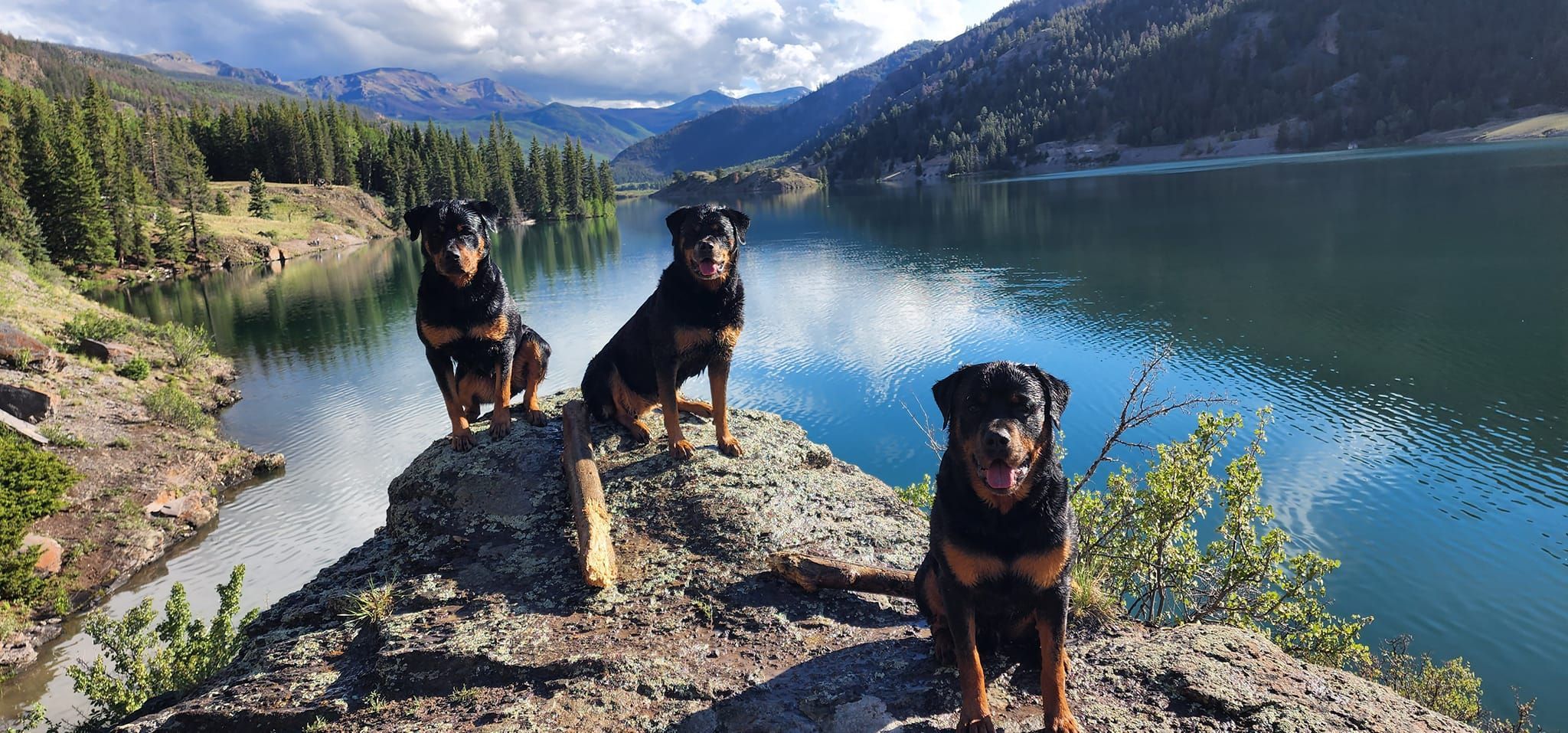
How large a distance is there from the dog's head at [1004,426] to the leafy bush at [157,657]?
6.69 metres

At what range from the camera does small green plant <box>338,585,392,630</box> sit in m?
4.89

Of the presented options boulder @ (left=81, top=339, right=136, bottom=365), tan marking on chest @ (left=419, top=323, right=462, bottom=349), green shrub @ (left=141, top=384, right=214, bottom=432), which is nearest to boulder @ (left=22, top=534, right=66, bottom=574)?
green shrub @ (left=141, top=384, right=214, bottom=432)

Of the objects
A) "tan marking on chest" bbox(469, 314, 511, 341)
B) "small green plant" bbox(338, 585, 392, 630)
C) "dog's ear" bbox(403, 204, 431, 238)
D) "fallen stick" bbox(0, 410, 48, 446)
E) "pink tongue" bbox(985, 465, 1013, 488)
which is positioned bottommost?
"fallen stick" bbox(0, 410, 48, 446)

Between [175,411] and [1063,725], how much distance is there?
27762mm

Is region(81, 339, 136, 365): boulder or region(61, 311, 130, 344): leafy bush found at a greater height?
region(61, 311, 130, 344): leafy bush

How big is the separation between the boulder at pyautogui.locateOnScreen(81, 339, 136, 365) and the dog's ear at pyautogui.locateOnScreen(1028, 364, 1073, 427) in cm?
3255

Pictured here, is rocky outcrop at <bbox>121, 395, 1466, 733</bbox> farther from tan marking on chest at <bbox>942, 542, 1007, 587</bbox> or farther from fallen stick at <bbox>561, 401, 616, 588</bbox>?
tan marking on chest at <bbox>942, 542, 1007, 587</bbox>

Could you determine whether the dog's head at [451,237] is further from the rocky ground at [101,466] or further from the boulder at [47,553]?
the boulder at [47,553]

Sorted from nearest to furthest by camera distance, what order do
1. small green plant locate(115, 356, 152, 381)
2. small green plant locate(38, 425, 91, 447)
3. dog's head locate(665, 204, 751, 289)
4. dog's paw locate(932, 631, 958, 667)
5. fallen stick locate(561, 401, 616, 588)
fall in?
1. dog's paw locate(932, 631, 958, 667)
2. fallen stick locate(561, 401, 616, 588)
3. dog's head locate(665, 204, 751, 289)
4. small green plant locate(38, 425, 91, 447)
5. small green plant locate(115, 356, 152, 381)

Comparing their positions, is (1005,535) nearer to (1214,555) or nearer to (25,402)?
(1214,555)

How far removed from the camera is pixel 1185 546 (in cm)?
1080

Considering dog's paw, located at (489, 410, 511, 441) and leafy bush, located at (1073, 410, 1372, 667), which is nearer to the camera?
dog's paw, located at (489, 410, 511, 441)

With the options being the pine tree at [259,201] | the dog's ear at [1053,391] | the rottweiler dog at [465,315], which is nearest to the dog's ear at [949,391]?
the dog's ear at [1053,391]

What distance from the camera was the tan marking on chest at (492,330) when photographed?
6.86 metres
